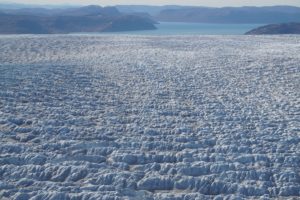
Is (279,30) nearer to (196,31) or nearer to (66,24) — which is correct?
(196,31)

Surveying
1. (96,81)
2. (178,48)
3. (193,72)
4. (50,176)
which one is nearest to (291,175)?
(50,176)

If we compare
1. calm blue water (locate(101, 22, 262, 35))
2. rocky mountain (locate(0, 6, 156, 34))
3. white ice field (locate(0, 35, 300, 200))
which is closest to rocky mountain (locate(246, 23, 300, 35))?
calm blue water (locate(101, 22, 262, 35))

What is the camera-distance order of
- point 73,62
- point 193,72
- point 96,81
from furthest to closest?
1. point 73,62
2. point 193,72
3. point 96,81

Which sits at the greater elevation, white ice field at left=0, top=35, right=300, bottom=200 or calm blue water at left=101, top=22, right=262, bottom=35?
calm blue water at left=101, top=22, right=262, bottom=35

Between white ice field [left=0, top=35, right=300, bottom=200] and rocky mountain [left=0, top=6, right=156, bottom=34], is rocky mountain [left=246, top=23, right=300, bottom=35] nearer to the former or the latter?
rocky mountain [left=0, top=6, right=156, bottom=34]

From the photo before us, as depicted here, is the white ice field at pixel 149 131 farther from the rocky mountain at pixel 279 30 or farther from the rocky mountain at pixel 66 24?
the rocky mountain at pixel 66 24

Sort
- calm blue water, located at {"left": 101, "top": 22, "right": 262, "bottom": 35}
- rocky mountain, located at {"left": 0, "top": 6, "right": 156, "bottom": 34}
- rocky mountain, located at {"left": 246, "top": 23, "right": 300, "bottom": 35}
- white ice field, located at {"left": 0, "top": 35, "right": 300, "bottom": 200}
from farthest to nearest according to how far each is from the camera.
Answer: rocky mountain, located at {"left": 0, "top": 6, "right": 156, "bottom": 34} → calm blue water, located at {"left": 101, "top": 22, "right": 262, "bottom": 35} → rocky mountain, located at {"left": 246, "top": 23, "right": 300, "bottom": 35} → white ice field, located at {"left": 0, "top": 35, "right": 300, "bottom": 200}

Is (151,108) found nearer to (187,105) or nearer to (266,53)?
(187,105)

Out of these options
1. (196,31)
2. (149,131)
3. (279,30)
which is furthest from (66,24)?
(149,131)
